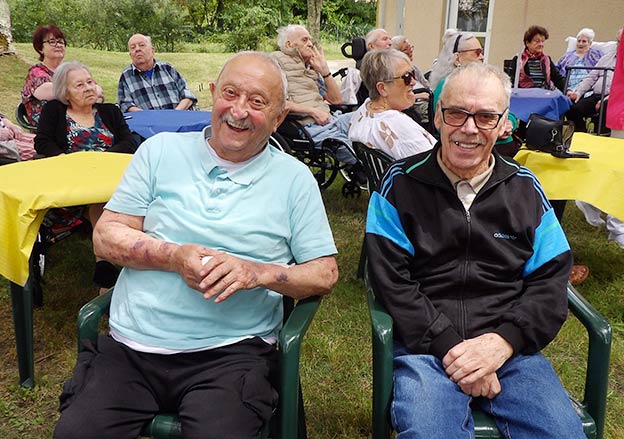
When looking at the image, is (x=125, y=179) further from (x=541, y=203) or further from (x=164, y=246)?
(x=541, y=203)

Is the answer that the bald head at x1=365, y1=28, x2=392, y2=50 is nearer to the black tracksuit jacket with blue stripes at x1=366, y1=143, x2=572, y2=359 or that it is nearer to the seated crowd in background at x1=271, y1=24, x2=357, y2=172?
the seated crowd in background at x1=271, y1=24, x2=357, y2=172

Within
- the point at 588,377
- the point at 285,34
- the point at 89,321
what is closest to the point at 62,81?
the point at 89,321

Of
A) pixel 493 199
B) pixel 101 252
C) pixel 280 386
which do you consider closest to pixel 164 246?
pixel 101 252

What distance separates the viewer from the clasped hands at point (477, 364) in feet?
5.37

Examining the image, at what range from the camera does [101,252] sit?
70.2 inches

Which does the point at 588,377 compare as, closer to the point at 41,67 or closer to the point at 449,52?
the point at 449,52

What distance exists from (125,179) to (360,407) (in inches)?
52.8

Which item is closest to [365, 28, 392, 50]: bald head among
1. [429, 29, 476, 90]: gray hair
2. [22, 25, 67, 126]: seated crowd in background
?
[429, 29, 476, 90]: gray hair

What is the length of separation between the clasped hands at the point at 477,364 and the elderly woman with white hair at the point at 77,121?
7.23ft

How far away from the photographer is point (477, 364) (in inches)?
64.6

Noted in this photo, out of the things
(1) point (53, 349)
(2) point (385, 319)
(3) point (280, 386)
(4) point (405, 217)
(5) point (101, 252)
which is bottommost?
(1) point (53, 349)

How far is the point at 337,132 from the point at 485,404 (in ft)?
10.9

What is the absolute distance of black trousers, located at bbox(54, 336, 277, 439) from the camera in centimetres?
152

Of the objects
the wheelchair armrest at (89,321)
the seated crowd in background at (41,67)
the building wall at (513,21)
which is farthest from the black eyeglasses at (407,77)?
the building wall at (513,21)
